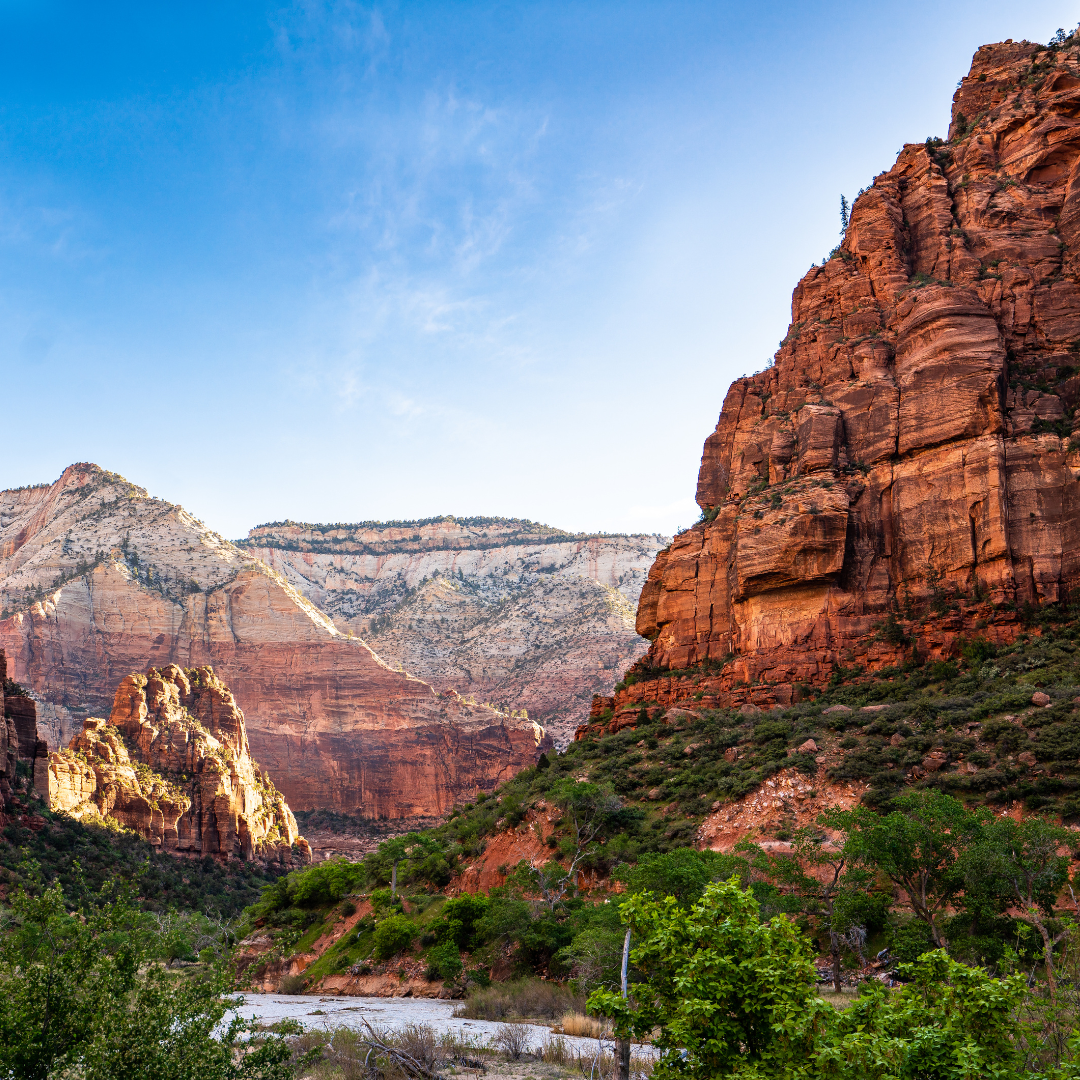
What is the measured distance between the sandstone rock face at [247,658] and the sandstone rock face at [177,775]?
77.5ft

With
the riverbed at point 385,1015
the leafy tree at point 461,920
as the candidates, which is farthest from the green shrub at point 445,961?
the riverbed at point 385,1015

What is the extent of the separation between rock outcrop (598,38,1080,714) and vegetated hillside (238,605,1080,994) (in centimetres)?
301

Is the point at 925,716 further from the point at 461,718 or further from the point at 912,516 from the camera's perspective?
the point at 461,718

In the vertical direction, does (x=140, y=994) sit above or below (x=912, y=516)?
below

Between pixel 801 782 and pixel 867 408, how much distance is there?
79.1 ft

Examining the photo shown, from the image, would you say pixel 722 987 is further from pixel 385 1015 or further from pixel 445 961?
pixel 445 961

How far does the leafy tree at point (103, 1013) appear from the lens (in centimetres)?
695

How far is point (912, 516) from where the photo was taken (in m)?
41.3

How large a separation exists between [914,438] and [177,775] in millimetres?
70407

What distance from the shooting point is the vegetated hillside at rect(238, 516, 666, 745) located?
13250cm

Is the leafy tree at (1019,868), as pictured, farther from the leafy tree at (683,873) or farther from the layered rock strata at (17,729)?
the layered rock strata at (17,729)

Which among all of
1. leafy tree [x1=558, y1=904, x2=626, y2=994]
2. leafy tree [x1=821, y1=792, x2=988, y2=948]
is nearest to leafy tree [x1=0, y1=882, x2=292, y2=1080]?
leafy tree [x1=558, y1=904, x2=626, y2=994]

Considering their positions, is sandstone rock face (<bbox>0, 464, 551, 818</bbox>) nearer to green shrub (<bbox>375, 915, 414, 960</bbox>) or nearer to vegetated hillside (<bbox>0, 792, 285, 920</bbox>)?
vegetated hillside (<bbox>0, 792, 285, 920</bbox>)

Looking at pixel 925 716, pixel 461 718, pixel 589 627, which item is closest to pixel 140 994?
pixel 925 716
